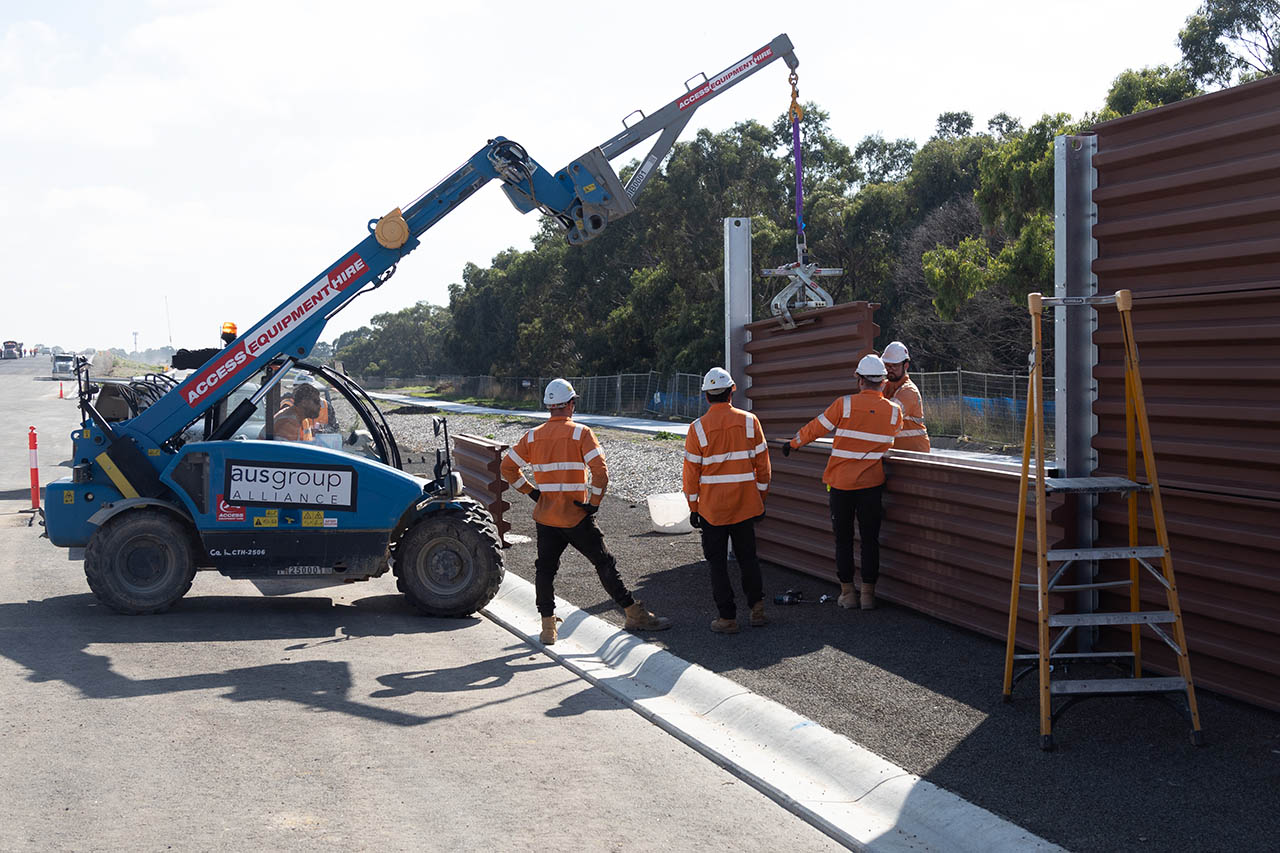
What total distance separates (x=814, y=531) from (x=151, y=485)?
220 inches

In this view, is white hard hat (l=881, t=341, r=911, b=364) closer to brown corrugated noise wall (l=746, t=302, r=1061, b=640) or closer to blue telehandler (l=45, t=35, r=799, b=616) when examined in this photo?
→ brown corrugated noise wall (l=746, t=302, r=1061, b=640)

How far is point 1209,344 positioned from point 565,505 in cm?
433

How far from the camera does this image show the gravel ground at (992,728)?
503cm

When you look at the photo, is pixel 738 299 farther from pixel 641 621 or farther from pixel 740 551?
pixel 641 621

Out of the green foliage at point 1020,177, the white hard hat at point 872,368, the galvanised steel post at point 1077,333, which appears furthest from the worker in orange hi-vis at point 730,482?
the green foliage at point 1020,177

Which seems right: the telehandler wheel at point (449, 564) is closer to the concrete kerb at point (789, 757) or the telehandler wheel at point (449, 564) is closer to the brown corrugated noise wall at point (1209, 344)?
the concrete kerb at point (789, 757)

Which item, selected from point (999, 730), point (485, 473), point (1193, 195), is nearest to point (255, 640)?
point (485, 473)

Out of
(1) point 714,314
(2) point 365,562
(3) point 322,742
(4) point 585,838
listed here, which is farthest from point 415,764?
(1) point 714,314

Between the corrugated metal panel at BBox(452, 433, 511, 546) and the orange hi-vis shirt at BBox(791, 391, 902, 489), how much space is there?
14.4 ft

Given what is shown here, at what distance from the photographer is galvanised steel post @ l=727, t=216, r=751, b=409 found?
38.4 ft

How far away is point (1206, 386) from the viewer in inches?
269

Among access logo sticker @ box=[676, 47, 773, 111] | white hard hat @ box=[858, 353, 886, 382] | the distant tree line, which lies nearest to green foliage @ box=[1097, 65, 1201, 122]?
the distant tree line

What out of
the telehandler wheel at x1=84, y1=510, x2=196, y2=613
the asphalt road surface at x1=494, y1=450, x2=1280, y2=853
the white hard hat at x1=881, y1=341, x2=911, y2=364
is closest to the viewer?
the asphalt road surface at x1=494, y1=450, x2=1280, y2=853

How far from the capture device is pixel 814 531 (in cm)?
1088
